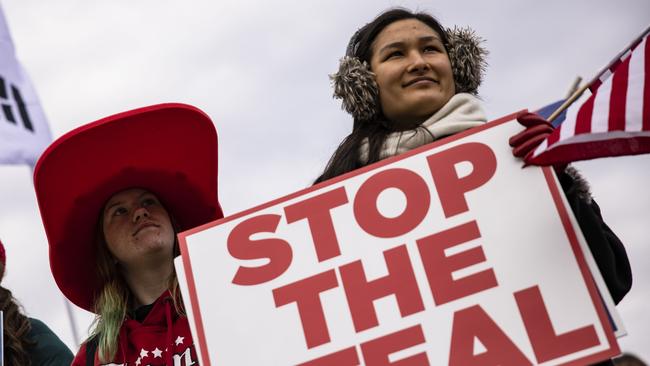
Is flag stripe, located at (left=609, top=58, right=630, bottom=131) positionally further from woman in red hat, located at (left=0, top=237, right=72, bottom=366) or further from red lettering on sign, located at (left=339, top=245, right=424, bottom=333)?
woman in red hat, located at (left=0, top=237, right=72, bottom=366)

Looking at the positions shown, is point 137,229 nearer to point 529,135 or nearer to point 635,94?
point 529,135

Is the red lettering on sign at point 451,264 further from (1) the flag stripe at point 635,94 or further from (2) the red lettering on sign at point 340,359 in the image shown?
(1) the flag stripe at point 635,94

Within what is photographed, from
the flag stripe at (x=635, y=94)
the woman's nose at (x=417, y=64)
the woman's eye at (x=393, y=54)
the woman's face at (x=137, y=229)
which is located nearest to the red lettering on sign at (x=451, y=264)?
the flag stripe at (x=635, y=94)

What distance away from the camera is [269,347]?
6.95ft

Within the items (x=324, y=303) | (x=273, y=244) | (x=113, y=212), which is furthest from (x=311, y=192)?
(x=113, y=212)

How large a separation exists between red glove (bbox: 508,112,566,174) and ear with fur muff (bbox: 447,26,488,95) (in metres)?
0.71

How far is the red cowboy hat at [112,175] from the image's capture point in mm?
3053

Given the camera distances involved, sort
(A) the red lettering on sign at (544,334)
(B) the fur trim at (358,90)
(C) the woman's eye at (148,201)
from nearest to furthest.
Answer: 1. (A) the red lettering on sign at (544,334)
2. (B) the fur trim at (358,90)
3. (C) the woman's eye at (148,201)

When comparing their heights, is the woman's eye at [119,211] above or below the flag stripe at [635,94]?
above

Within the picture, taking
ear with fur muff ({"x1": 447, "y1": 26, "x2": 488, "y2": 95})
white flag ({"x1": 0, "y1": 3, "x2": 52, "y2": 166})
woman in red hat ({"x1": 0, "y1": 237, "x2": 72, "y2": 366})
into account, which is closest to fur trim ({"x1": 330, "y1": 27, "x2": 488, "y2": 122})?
ear with fur muff ({"x1": 447, "y1": 26, "x2": 488, "y2": 95})

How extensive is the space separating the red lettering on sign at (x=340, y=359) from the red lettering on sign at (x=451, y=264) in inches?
9.9

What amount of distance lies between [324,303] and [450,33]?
4.11ft

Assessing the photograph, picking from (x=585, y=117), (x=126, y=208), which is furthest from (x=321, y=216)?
(x=126, y=208)

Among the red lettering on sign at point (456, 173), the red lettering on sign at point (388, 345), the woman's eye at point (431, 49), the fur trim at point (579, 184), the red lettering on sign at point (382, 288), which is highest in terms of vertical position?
the woman's eye at point (431, 49)
